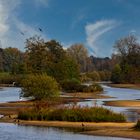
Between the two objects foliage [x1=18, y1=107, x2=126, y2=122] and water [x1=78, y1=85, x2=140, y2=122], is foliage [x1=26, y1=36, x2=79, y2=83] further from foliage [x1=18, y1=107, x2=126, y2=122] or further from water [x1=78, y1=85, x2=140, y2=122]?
foliage [x1=18, y1=107, x2=126, y2=122]

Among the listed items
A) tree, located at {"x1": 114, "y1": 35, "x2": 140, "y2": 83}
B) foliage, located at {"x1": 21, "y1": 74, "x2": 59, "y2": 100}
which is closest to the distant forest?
tree, located at {"x1": 114, "y1": 35, "x2": 140, "y2": 83}

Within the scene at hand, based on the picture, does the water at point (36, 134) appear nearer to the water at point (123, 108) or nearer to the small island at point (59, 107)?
the small island at point (59, 107)

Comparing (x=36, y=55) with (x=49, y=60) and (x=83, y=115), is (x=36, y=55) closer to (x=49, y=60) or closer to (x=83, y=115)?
(x=49, y=60)

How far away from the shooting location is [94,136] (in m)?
33.3

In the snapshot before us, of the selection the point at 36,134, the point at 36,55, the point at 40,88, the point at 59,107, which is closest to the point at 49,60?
the point at 36,55

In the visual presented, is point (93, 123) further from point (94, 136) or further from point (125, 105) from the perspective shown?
point (125, 105)

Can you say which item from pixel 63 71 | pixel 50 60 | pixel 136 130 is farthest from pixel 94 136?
pixel 50 60

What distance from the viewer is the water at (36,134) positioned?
105 ft

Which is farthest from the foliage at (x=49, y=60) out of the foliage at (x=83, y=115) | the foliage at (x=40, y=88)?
the foliage at (x=83, y=115)

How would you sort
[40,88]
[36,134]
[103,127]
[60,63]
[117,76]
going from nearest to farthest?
[36,134]
[103,127]
[40,88]
[60,63]
[117,76]

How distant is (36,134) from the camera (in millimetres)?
33781

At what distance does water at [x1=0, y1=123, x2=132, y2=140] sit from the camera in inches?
1257

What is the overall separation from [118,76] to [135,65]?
18.4 m

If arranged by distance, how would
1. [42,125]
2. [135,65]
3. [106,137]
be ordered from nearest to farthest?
[106,137] < [42,125] < [135,65]
